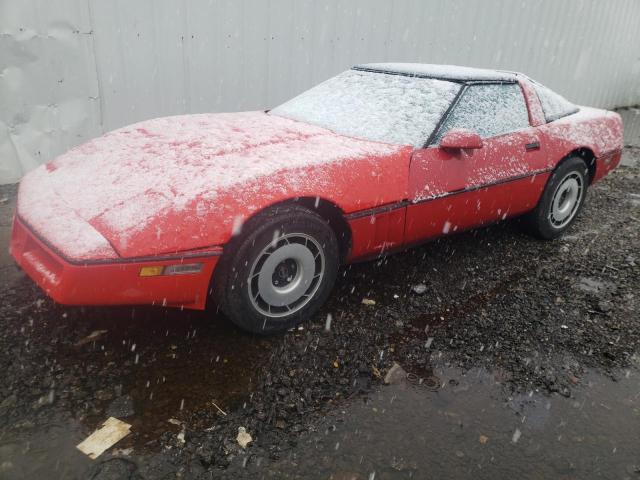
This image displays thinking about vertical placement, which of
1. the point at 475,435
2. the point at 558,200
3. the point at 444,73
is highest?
the point at 444,73

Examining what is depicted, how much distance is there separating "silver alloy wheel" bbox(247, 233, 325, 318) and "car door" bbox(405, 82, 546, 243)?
2.15ft

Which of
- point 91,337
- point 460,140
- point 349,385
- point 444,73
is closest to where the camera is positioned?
point 349,385

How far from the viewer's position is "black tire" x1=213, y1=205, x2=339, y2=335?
2375 mm

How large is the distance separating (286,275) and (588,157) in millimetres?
2953

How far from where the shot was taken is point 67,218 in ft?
7.54

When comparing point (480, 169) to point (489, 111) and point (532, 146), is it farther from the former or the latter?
point (532, 146)

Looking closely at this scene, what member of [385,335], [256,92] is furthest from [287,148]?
[256,92]

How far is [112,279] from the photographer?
2.13 m

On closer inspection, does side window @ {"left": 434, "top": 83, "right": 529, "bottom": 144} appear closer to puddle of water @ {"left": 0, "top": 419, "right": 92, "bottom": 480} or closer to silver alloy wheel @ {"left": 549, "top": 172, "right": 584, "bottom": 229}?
silver alloy wheel @ {"left": 549, "top": 172, "right": 584, "bottom": 229}

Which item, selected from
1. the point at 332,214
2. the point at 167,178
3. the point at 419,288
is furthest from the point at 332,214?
the point at 419,288

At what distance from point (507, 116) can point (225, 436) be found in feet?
9.11

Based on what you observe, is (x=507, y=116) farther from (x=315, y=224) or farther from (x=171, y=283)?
(x=171, y=283)

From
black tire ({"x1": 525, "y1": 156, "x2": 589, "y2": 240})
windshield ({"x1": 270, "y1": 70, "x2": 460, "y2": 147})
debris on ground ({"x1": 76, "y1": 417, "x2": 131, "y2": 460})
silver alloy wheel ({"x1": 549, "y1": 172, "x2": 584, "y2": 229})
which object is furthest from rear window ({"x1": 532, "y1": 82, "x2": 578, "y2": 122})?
debris on ground ({"x1": 76, "y1": 417, "x2": 131, "y2": 460})

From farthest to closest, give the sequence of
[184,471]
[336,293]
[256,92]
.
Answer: [256,92] → [336,293] → [184,471]
